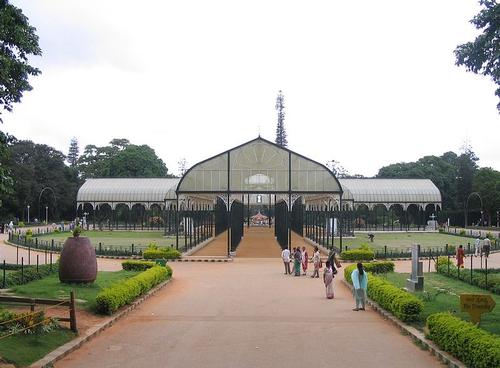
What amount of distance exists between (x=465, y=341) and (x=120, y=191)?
66.1 meters

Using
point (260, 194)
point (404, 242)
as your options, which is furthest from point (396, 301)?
point (404, 242)

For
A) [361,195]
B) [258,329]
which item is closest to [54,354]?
[258,329]

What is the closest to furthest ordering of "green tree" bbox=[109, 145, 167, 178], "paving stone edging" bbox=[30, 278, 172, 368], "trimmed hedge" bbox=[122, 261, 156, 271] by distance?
"paving stone edging" bbox=[30, 278, 172, 368]
"trimmed hedge" bbox=[122, 261, 156, 271]
"green tree" bbox=[109, 145, 167, 178]

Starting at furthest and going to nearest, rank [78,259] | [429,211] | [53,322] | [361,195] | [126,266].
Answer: [429,211]
[361,195]
[126,266]
[78,259]
[53,322]

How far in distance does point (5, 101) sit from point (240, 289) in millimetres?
10920

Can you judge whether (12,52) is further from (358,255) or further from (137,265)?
(358,255)

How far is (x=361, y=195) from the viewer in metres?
71.8

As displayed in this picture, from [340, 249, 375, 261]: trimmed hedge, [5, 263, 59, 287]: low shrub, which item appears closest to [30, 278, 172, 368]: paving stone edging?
[5, 263, 59, 287]: low shrub

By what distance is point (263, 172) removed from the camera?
3609 cm

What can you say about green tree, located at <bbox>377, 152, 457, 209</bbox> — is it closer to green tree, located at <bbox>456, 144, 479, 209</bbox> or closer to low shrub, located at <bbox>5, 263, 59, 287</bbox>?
green tree, located at <bbox>456, 144, 479, 209</bbox>

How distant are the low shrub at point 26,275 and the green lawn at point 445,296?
13214mm

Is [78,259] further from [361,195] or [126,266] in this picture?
[361,195]

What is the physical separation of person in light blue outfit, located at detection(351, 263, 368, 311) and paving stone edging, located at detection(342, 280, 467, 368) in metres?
0.43

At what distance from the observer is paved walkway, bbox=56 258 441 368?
36.4ft
